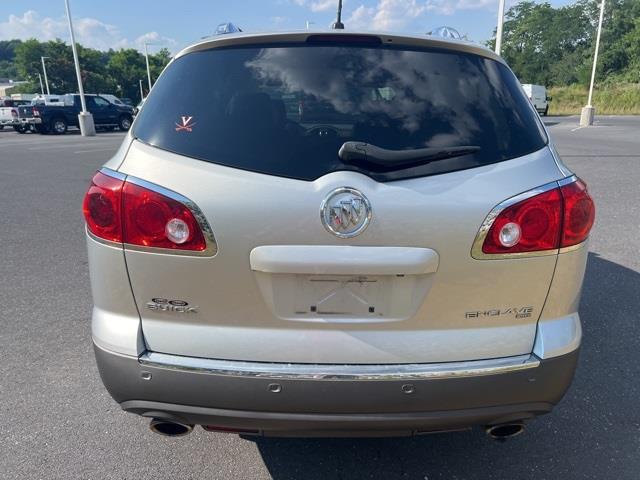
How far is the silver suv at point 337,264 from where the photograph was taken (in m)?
1.66

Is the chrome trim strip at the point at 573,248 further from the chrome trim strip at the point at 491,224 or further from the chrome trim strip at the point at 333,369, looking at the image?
the chrome trim strip at the point at 333,369

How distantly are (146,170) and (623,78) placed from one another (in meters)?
66.1

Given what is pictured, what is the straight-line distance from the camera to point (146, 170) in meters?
1.73

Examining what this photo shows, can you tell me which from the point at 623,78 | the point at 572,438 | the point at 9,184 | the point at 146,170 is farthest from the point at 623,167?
the point at 623,78

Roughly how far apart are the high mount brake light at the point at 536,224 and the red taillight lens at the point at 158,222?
3.25 feet

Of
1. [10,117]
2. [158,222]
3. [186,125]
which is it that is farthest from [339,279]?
[10,117]

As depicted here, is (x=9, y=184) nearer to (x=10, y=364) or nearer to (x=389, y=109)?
(x=10, y=364)

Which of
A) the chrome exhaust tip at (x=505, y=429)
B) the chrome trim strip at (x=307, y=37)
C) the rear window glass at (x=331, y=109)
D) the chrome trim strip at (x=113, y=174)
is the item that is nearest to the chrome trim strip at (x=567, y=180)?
the rear window glass at (x=331, y=109)

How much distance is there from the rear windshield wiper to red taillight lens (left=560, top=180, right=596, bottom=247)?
478 millimetres

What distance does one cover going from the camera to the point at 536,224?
1.73 metres

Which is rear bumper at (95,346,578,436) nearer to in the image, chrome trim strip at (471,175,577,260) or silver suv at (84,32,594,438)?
silver suv at (84,32,594,438)

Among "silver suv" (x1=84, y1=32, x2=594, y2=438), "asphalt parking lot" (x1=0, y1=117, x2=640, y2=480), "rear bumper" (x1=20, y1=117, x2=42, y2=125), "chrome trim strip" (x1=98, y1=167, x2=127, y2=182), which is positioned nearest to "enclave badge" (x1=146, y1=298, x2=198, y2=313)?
"silver suv" (x1=84, y1=32, x2=594, y2=438)

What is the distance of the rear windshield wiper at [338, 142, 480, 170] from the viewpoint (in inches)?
66.0

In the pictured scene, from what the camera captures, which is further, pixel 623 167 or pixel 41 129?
pixel 41 129
